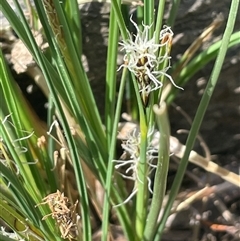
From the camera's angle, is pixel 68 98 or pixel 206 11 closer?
pixel 68 98

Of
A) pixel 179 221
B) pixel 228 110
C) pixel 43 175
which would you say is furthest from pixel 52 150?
pixel 228 110

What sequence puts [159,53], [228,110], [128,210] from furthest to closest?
[228,110], [128,210], [159,53]

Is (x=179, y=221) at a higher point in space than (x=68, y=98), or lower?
lower

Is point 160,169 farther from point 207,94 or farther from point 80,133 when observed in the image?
point 80,133

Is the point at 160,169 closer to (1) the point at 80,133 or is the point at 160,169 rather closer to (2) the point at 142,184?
(2) the point at 142,184

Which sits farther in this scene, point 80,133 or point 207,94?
point 80,133

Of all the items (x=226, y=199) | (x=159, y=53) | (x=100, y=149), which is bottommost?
(x=226, y=199)

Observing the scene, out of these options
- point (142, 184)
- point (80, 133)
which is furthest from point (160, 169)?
point (80, 133)

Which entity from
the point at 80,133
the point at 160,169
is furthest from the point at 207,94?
the point at 80,133

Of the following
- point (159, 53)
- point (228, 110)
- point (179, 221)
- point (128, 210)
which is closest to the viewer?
point (159, 53)

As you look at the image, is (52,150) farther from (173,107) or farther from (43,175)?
(173,107)
